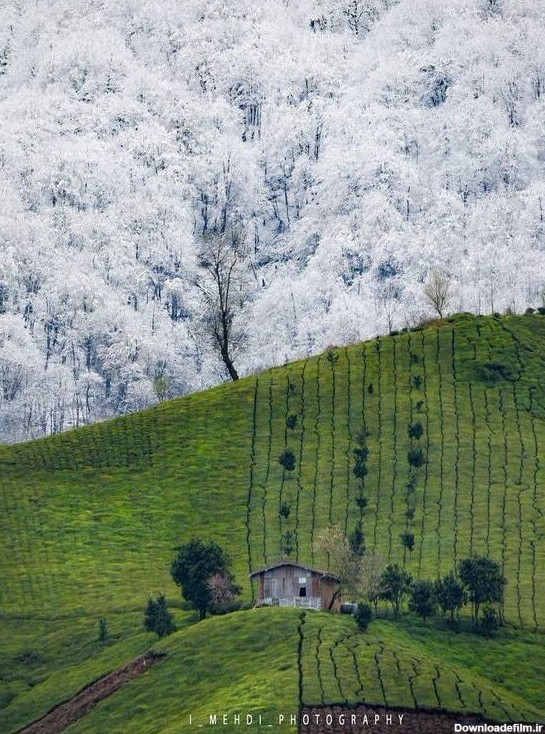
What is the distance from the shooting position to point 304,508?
5778 inches

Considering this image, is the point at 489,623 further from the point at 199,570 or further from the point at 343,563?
the point at 199,570

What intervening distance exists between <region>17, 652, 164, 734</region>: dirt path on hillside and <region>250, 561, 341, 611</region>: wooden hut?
1451 centimetres

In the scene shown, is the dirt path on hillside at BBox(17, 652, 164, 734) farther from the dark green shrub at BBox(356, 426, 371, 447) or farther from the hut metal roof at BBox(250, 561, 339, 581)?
the dark green shrub at BBox(356, 426, 371, 447)

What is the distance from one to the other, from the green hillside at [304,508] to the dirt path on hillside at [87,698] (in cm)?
172

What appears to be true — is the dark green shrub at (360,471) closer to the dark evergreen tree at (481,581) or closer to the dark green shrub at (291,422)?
the dark green shrub at (291,422)

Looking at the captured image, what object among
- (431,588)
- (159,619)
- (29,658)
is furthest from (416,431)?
(29,658)

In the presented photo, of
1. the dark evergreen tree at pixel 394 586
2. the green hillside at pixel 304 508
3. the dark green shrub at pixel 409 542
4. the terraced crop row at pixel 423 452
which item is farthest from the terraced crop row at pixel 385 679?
the dark green shrub at pixel 409 542

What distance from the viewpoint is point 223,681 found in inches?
3962

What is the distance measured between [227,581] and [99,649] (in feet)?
39.2

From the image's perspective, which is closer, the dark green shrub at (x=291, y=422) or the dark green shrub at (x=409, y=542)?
the dark green shrub at (x=409, y=542)

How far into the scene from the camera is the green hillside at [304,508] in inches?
4099

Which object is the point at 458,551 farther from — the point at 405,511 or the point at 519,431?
the point at 519,431

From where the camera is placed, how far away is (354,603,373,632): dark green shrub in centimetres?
10988

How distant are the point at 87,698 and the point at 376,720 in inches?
998
